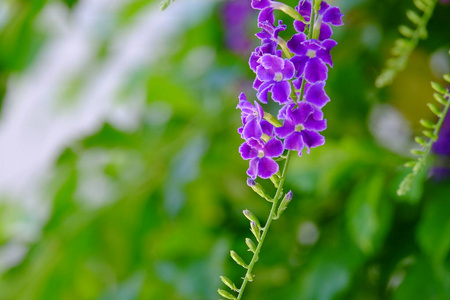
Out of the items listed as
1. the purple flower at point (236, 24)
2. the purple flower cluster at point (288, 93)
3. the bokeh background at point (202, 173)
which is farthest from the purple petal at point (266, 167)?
the purple flower at point (236, 24)

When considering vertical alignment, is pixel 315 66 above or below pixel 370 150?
below

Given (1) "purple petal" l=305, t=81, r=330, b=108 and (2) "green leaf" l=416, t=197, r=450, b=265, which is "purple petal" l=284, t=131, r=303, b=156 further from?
(2) "green leaf" l=416, t=197, r=450, b=265

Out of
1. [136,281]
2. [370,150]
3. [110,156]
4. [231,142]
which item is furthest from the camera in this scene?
[110,156]

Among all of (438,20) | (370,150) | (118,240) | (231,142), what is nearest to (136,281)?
(118,240)

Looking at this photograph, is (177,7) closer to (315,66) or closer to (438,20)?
(438,20)

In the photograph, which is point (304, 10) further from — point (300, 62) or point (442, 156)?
point (442, 156)

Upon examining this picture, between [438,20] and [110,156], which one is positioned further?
[110,156]

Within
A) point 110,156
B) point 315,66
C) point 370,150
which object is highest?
point 110,156

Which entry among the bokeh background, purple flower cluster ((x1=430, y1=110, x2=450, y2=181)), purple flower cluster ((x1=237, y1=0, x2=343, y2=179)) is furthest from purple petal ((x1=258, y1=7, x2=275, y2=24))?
purple flower cluster ((x1=430, y1=110, x2=450, y2=181))
